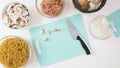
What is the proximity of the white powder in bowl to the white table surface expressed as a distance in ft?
0.04

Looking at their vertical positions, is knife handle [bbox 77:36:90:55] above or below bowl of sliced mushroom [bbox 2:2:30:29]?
below

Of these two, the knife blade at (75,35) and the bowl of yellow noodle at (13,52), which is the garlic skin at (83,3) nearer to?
the knife blade at (75,35)

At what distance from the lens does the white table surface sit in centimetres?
86

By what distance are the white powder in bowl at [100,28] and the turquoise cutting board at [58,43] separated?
0.03 meters

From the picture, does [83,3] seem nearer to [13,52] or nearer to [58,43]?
[58,43]

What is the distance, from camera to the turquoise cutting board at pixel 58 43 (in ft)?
2.82

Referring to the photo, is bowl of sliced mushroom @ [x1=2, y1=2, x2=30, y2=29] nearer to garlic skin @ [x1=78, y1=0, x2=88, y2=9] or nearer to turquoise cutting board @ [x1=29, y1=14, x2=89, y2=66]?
turquoise cutting board @ [x1=29, y1=14, x2=89, y2=66]

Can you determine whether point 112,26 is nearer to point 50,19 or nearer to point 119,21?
point 119,21

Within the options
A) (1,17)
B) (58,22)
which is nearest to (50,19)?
(58,22)

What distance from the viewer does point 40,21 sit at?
2.85ft

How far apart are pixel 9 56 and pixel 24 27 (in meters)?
0.10

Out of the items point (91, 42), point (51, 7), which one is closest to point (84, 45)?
point (91, 42)

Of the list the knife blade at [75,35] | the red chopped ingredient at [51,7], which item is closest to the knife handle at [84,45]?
the knife blade at [75,35]

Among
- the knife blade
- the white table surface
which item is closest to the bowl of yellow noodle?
the white table surface
